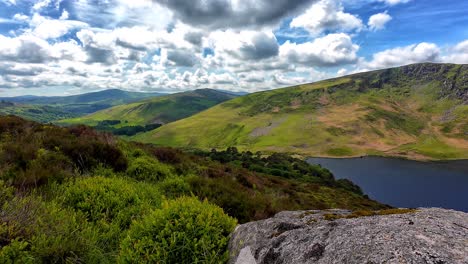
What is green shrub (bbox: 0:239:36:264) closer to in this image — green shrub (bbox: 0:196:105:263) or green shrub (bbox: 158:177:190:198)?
green shrub (bbox: 0:196:105:263)

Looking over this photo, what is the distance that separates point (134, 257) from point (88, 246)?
54.5 inches

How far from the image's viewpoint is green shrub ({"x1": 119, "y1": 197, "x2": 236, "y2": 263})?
232 inches

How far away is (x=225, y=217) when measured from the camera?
7051mm

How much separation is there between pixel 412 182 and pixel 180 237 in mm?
171028

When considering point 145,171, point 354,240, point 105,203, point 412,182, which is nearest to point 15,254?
point 105,203

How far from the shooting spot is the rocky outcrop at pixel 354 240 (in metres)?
4.02

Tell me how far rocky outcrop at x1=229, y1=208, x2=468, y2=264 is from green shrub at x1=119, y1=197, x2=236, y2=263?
38 centimetres

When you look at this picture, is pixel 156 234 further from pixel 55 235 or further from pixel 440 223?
pixel 440 223

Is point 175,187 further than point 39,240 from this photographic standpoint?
Yes

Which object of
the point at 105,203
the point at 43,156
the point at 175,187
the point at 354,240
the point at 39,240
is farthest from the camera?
the point at 175,187

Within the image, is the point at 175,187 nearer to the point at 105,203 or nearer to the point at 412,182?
the point at 105,203

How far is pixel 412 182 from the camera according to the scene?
491ft

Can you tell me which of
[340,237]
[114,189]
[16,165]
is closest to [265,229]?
[340,237]

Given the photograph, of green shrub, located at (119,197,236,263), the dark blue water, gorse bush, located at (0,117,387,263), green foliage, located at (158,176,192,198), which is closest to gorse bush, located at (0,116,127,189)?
gorse bush, located at (0,117,387,263)
